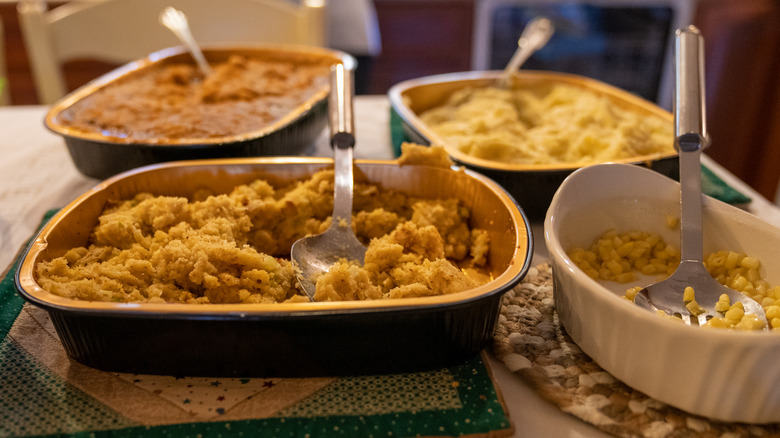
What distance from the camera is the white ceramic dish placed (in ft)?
2.35

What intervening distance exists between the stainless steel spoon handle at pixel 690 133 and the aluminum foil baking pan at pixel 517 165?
19 cm

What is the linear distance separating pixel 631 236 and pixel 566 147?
1.70 ft

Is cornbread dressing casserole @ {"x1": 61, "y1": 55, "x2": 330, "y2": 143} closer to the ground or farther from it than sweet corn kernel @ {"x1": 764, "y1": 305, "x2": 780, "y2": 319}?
farther from it

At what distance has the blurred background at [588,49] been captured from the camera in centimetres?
348

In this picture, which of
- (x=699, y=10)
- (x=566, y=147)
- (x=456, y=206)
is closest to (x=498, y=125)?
(x=566, y=147)

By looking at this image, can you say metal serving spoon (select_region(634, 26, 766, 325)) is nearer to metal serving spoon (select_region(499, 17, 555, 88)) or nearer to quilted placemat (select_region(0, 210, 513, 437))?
quilted placemat (select_region(0, 210, 513, 437))

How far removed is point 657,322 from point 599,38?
13.3 feet

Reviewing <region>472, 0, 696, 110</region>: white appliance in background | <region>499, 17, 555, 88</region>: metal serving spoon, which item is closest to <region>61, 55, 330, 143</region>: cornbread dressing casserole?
<region>499, 17, 555, 88</region>: metal serving spoon

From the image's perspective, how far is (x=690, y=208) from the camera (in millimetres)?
1046

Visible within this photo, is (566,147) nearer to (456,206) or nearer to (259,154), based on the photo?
(456,206)

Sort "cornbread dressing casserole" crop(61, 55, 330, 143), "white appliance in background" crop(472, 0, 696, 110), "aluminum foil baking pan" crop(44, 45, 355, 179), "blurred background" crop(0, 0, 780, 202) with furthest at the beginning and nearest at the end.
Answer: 1. "white appliance in background" crop(472, 0, 696, 110)
2. "blurred background" crop(0, 0, 780, 202)
3. "cornbread dressing casserole" crop(61, 55, 330, 143)
4. "aluminum foil baking pan" crop(44, 45, 355, 179)

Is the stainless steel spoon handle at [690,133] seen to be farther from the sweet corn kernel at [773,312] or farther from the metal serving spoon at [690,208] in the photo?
the sweet corn kernel at [773,312]

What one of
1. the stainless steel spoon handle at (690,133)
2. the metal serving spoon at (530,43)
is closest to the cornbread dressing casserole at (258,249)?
the stainless steel spoon handle at (690,133)

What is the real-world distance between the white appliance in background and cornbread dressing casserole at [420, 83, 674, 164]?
227cm
